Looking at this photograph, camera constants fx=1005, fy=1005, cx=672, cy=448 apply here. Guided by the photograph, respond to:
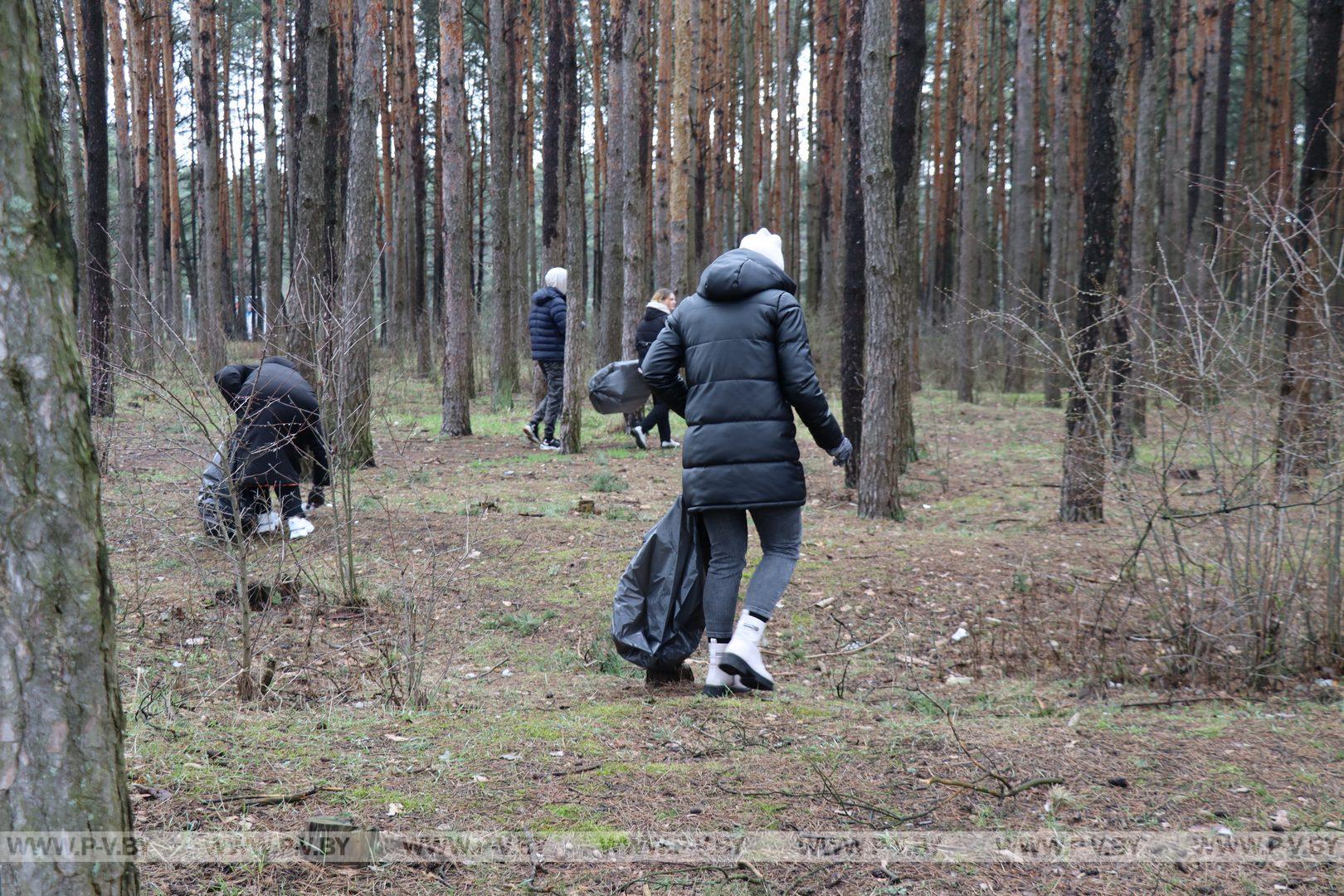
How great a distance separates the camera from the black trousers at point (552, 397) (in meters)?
12.6

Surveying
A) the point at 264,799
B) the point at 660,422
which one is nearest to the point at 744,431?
the point at 264,799

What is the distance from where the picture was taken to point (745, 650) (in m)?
4.47

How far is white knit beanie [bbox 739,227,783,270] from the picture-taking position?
4590 millimetres

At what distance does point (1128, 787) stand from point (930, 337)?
75.8ft

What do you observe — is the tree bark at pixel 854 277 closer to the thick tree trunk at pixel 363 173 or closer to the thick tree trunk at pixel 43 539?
the thick tree trunk at pixel 363 173

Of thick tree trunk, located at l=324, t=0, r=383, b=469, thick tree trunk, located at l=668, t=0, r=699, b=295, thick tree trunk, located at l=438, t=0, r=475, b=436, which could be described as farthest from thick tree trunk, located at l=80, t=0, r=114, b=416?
thick tree trunk, located at l=668, t=0, r=699, b=295

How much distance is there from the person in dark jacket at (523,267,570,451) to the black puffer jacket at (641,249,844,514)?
317 inches

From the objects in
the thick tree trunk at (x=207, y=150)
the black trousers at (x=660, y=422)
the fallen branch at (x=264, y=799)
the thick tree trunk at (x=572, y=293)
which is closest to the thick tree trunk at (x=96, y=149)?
the thick tree trunk at (x=207, y=150)

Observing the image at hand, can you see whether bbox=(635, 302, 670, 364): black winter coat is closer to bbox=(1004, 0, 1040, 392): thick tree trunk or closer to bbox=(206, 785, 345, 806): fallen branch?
bbox=(1004, 0, 1040, 392): thick tree trunk

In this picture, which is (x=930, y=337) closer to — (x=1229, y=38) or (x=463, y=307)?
(x=1229, y=38)

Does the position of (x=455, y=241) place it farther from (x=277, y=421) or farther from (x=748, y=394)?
(x=748, y=394)

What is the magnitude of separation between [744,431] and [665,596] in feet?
2.78

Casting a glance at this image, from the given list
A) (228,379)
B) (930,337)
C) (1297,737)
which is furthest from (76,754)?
(930,337)

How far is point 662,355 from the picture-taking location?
15.2ft
